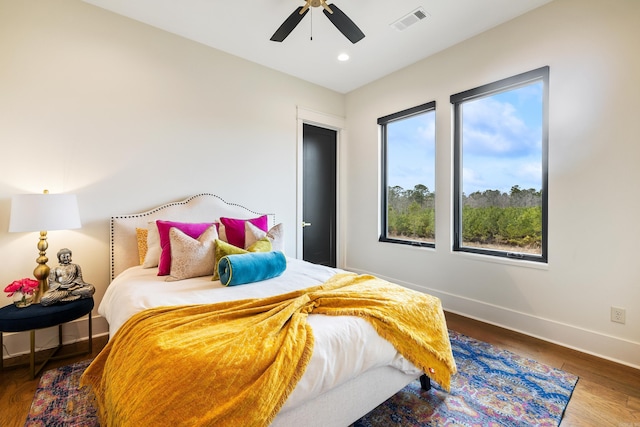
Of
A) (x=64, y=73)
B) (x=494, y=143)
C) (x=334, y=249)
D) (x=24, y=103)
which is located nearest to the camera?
(x=24, y=103)

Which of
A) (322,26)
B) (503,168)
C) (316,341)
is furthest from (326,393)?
(322,26)

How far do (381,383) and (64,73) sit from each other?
10.8ft

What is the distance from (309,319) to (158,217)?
6.69ft

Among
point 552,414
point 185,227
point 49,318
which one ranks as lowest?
point 552,414

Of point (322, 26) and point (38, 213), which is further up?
point (322, 26)

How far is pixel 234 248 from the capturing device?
2.37 meters

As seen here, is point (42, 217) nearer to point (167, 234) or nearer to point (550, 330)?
point (167, 234)

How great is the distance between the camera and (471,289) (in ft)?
10.1

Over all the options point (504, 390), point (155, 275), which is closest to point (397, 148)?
point (504, 390)

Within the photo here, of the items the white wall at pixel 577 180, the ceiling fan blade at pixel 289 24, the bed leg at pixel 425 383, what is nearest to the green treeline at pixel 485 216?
the white wall at pixel 577 180

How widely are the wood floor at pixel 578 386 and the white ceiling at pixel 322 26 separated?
2.90m

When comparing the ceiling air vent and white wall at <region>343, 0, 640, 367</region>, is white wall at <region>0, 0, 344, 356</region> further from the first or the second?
white wall at <region>343, 0, 640, 367</region>

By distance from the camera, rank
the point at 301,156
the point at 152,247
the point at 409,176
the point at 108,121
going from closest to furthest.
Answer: the point at 152,247 → the point at 108,121 → the point at 409,176 → the point at 301,156

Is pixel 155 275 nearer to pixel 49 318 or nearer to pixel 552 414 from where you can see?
pixel 49 318
